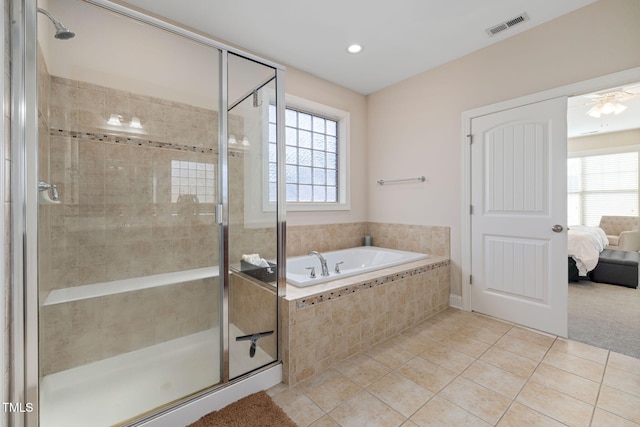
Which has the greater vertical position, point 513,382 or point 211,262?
point 211,262

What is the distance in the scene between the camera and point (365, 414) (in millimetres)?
1496

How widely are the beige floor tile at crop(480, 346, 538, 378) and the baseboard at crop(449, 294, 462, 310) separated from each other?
0.80 m

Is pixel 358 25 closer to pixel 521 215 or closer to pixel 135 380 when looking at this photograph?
pixel 521 215

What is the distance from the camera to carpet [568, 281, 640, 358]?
2221 millimetres

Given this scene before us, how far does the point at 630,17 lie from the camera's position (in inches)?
77.8

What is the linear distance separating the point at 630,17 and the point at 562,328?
233cm

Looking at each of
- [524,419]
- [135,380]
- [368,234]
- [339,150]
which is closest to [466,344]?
[524,419]

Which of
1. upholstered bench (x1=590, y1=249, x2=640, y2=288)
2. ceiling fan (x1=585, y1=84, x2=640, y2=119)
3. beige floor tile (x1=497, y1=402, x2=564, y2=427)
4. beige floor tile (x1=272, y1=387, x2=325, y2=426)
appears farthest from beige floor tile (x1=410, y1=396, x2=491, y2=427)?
ceiling fan (x1=585, y1=84, x2=640, y2=119)

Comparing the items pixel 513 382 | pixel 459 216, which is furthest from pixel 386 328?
pixel 459 216

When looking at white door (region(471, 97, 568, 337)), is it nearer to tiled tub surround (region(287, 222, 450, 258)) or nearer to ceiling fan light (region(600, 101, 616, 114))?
tiled tub surround (region(287, 222, 450, 258))

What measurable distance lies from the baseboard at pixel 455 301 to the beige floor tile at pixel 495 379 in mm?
1031

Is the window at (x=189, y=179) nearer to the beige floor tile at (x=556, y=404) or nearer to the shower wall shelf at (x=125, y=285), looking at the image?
the shower wall shelf at (x=125, y=285)

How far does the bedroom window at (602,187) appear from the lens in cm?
553

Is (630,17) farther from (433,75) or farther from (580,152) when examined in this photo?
(580,152)
